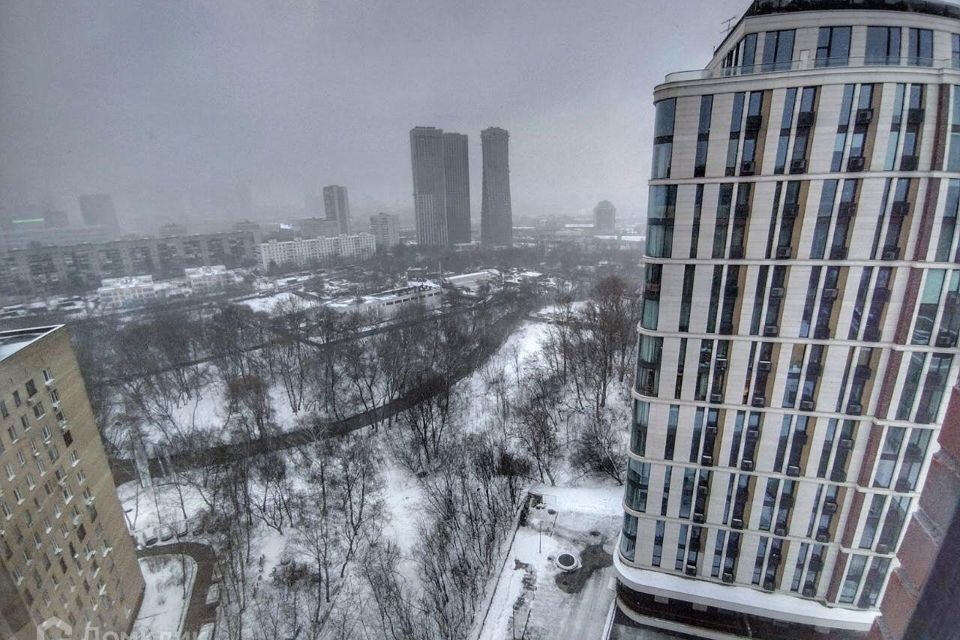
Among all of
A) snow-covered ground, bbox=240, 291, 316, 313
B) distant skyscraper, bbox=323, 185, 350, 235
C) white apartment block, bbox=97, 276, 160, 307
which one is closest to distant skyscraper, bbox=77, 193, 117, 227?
white apartment block, bbox=97, 276, 160, 307

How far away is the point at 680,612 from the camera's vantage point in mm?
4645

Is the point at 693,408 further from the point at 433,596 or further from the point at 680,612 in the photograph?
the point at 433,596

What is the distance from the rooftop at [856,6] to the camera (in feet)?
10.6

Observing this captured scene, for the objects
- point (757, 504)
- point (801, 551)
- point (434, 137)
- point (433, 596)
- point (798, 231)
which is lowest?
point (433, 596)

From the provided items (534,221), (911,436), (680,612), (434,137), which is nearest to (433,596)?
(680,612)

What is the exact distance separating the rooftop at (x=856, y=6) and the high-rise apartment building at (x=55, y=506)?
5900 millimetres

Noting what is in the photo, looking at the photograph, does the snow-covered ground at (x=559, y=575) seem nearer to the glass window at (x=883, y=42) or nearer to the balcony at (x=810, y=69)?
the balcony at (x=810, y=69)

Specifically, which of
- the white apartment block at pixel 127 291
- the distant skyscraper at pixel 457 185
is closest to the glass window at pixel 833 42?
the white apartment block at pixel 127 291

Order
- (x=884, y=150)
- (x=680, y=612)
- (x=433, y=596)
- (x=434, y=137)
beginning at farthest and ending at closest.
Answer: (x=434, y=137) < (x=433, y=596) < (x=680, y=612) < (x=884, y=150)

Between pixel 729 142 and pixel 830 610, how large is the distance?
4.55 metres

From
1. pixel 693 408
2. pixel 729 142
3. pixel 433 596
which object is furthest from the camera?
pixel 433 596

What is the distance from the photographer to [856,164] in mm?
3205

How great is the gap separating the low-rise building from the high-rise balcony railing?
45.3 ft
